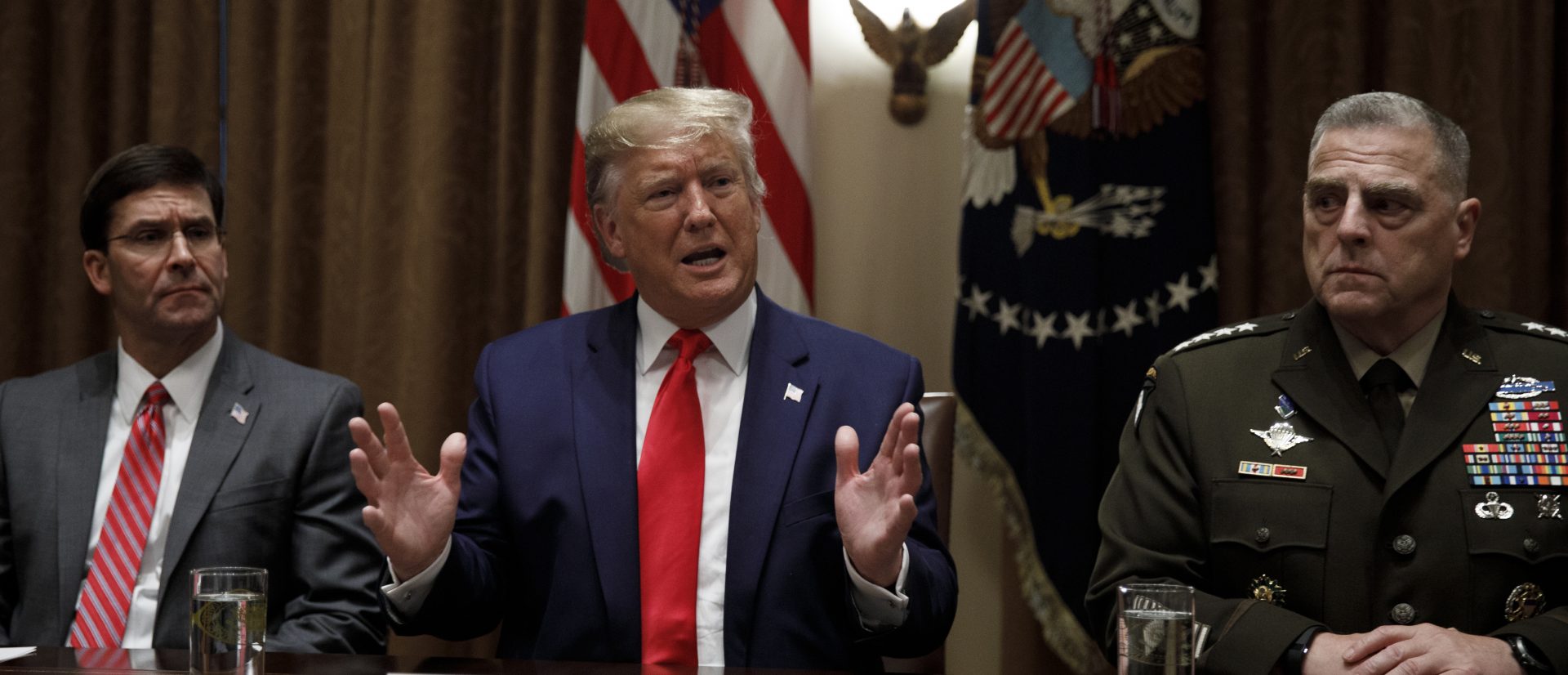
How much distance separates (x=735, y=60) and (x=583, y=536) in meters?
1.59

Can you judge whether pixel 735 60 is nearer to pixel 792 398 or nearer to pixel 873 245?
pixel 873 245

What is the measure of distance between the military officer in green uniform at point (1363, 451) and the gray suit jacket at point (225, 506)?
55.5 inches

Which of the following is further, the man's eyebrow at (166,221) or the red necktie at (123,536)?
the man's eyebrow at (166,221)

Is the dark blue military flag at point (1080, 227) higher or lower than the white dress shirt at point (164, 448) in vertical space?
higher

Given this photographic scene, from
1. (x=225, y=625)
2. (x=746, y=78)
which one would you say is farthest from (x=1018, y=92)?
(x=225, y=625)

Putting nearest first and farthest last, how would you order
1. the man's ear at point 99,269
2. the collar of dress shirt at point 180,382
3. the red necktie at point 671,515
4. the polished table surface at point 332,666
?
the polished table surface at point 332,666, the red necktie at point 671,515, the collar of dress shirt at point 180,382, the man's ear at point 99,269

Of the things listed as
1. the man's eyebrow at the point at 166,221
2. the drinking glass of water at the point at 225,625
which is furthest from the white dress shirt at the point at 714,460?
the man's eyebrow at the point at 166,221

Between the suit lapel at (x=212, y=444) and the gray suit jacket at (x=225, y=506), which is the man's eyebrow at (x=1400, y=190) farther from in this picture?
the suit lapel at (x=212, y=444)

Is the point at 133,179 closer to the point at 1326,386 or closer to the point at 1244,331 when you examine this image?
the point at 1244,331

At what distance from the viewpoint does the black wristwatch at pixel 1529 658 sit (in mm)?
1913

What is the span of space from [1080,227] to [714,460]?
4.48 feet

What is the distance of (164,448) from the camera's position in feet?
8.89

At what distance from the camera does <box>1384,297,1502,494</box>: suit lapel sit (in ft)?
6.91

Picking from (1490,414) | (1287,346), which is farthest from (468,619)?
(1490,414)
